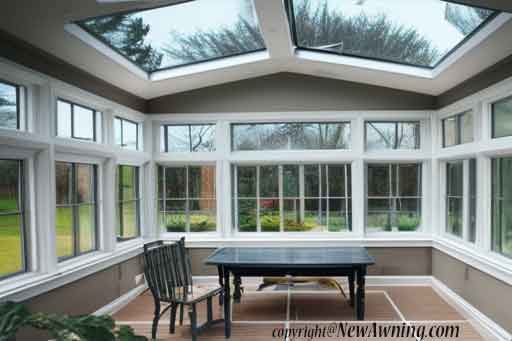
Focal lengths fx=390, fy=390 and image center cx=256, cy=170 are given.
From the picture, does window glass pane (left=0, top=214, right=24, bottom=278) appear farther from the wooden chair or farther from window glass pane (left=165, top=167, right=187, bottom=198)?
window glass pane (left=165, top=167, right=187, bottom=198)

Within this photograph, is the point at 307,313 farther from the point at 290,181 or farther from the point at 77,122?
the point at 77,122

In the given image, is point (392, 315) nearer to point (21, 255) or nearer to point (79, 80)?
point (21, 255)

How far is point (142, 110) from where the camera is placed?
5387 millimetres

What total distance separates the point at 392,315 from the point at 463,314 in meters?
0.76

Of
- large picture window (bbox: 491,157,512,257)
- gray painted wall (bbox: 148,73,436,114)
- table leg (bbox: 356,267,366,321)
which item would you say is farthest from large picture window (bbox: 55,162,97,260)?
large picture window (bbox: 491,157,512,257)

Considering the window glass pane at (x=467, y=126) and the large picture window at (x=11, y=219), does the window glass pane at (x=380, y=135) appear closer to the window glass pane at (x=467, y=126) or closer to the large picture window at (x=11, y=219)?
the window glass pane at (x=467, y=126)

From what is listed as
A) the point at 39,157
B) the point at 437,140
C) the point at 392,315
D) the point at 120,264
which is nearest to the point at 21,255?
the point at 39,157

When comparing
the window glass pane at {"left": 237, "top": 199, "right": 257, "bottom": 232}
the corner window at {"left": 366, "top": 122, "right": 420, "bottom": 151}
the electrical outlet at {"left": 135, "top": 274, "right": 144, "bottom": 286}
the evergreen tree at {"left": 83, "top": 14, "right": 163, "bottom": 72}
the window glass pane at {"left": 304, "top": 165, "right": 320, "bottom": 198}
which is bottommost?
the electrical outlet at {"left": 135, "top": 274, "right": 144, "bottom": 286}

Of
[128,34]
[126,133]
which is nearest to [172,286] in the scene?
[126,133]

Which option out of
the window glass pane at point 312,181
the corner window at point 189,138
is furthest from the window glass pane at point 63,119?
the window glass pane at point 312,181

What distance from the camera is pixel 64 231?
12.6ft

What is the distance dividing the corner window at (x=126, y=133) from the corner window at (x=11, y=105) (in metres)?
1.48

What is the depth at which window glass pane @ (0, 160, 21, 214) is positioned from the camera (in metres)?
3.03

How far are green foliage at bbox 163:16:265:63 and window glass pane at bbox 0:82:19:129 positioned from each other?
4.90 ft
